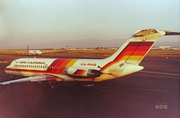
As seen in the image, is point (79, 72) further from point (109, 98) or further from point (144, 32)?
point (144, 32)

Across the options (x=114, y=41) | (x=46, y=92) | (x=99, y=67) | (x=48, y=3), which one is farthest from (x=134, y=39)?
(x=46, y=92)

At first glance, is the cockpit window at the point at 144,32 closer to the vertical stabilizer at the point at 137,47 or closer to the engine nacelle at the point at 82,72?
the vertical stabilizer at the point at 137,47

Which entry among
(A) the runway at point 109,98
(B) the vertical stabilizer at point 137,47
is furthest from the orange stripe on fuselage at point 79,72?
(B) the vertical stabilizer at point 137,47

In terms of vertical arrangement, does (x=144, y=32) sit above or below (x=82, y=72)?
above

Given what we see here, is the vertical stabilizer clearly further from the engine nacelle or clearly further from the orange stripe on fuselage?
the orange stripe on fuselage

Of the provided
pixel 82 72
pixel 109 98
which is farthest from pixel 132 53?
pixel 82 72

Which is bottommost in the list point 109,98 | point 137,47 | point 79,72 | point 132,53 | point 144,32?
point 109,98

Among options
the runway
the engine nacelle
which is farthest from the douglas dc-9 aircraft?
the runway
